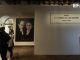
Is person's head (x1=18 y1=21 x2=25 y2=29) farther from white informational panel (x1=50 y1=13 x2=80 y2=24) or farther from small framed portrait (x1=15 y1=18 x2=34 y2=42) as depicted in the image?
white informational panel (x1=50 y1=13 x2=80 y2=24)

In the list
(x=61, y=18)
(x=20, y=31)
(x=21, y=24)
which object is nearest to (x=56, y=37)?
(x=61, y=18)

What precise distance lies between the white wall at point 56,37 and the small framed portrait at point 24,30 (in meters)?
5.09

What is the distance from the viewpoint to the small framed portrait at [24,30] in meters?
15.2

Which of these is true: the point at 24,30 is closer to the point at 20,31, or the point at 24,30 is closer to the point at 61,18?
the point at 20,31

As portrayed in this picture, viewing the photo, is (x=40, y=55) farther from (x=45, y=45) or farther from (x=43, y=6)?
(x=43, y=6)

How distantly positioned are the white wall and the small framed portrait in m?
5.09

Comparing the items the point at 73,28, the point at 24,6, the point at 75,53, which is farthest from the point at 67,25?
the point at 24,6

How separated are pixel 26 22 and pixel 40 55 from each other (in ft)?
19.5

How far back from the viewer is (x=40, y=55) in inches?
397

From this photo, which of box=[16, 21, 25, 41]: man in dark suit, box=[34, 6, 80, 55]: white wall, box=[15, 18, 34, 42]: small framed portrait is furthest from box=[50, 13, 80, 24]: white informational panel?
box=[16, 21, 25, 41]: man in dark suit

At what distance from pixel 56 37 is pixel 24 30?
571 cm

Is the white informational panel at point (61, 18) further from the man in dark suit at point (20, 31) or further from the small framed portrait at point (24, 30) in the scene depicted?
the man in dark suit at point (20, 31)

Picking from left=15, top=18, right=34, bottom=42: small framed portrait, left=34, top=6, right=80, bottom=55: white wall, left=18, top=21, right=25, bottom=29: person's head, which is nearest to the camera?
left=34, top=6, right=80, bottom=55: white wall

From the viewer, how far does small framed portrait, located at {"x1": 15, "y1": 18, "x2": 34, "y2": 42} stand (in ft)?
50.0
